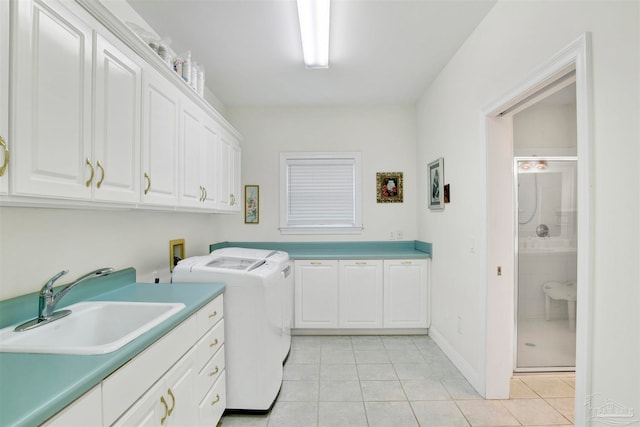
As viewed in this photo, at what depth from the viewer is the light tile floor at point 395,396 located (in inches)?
75.2

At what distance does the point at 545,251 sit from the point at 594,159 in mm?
1898

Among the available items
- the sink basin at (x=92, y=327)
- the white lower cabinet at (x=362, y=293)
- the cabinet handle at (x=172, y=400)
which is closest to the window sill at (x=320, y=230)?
the white lower cabinet at (x=362, y=293)

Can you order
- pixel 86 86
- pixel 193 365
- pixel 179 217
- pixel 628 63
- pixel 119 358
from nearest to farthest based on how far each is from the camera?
pixel 119 358 → pixel 628 63 → pixel 86 86 → pixel 193 365 → pixel 179 217

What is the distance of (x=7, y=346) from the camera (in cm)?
100

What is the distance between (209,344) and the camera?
1687mm

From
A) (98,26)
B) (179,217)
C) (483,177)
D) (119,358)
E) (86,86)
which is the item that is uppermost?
(98,26)

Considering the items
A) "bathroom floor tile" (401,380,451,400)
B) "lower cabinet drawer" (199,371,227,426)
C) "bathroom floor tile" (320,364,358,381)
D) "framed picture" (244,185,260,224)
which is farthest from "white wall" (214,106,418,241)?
"lower cabinet drawer" (199,371,227,426)

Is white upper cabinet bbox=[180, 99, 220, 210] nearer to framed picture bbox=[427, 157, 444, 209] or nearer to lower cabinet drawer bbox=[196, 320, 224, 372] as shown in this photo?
lower cabinet drawer bbox=[196, 320, 224, 372]

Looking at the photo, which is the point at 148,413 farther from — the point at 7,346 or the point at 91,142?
the point at 91,142

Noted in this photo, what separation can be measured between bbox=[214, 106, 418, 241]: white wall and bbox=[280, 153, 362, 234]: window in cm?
10

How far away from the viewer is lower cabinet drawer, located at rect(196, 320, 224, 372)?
1572mm

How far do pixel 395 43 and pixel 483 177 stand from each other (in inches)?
51.2

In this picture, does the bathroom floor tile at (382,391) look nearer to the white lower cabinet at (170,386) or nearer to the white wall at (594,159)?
the white wall at (594,159)

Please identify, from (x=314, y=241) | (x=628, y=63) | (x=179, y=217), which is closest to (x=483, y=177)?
(x=628, y=63)
